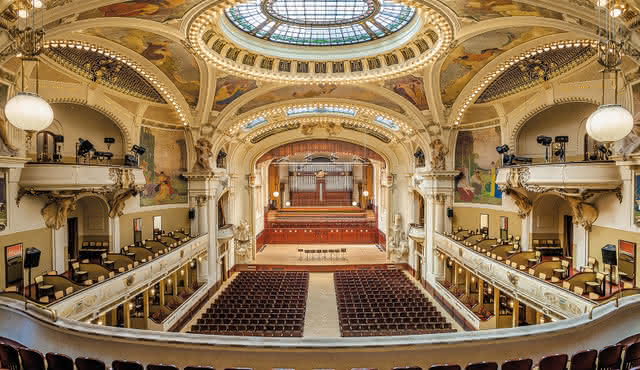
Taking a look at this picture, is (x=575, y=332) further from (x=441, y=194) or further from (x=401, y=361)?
(x=441, y=194)

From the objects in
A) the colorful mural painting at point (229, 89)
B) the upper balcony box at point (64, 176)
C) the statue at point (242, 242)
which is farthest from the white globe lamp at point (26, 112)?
the statue at point (242, 242)

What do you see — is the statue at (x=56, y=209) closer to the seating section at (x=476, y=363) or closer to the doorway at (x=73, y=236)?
the doorway at (x=73, y=236)

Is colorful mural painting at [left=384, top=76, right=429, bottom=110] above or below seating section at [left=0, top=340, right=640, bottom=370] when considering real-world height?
above

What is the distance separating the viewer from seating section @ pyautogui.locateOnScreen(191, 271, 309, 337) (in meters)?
11.8

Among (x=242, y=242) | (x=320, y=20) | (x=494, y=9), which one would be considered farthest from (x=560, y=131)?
(x=242, y=242)

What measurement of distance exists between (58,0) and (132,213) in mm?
9267

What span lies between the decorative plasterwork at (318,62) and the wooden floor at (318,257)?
12867 mm

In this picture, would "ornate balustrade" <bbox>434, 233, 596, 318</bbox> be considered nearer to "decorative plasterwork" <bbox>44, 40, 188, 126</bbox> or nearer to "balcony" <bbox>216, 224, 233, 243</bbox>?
"balcony" <bbox>216, 224, 233, 243</bbox>

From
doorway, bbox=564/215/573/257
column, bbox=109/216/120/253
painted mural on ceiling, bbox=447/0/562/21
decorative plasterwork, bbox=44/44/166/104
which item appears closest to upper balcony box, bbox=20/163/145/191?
column, bbox=109/216/120/253

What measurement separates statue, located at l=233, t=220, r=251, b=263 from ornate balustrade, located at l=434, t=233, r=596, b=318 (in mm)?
12939

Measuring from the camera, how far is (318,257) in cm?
2377

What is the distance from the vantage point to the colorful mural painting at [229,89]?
44.6ft

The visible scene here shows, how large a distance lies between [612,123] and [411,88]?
10396 millimetres

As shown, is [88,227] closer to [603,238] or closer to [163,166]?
[163,166]
